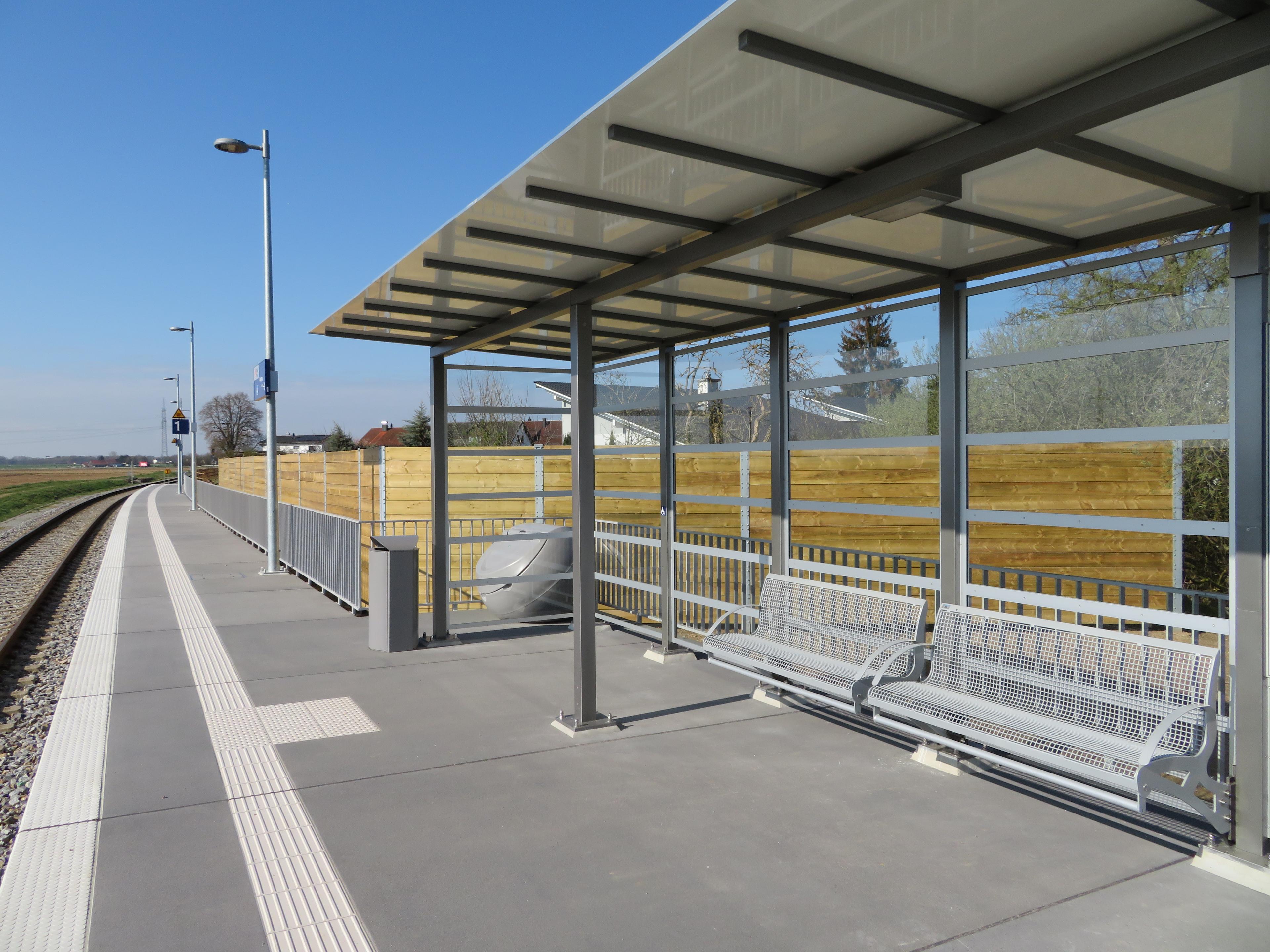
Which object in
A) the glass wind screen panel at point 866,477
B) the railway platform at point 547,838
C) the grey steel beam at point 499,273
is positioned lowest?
the railway platform at point 547,838

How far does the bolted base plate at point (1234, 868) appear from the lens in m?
3.43

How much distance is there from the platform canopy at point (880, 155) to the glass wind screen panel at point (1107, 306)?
0.56 ft

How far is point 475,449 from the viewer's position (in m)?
8.65

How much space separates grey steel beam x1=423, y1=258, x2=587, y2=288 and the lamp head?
431 inches

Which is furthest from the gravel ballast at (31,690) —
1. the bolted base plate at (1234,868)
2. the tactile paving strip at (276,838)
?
the bolted base plate at (1234,868)

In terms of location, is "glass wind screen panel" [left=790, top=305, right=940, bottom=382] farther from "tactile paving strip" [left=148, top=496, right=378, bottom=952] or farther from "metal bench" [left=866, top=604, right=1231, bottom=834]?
"tactile paving strip" [left=148, top=496, right=378, bottom=952]

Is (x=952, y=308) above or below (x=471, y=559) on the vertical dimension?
above

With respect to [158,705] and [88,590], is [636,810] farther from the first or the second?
[88,590]

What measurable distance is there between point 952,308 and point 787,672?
242 cm

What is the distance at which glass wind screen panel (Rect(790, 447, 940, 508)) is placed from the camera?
5.47 m

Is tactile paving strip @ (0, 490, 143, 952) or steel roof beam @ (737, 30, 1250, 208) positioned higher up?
steel roof beam @ (737, 30, 1250, 208)

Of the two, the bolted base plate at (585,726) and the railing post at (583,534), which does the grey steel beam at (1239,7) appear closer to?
the railing post at (583,534)

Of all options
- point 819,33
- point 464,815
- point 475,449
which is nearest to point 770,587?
point 464,815

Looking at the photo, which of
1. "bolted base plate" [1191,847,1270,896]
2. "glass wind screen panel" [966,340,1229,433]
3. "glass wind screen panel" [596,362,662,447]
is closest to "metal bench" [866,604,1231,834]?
"bolted base plate" [1191,847,1270,896]
